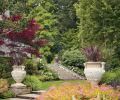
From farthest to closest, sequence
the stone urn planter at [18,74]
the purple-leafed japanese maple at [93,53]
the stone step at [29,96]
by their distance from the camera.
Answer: the stone urn planter at [18,74] < the stone step at [29,96] < the purple-leafed japanese maple at [93,53]

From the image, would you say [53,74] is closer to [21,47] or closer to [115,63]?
[115,63]


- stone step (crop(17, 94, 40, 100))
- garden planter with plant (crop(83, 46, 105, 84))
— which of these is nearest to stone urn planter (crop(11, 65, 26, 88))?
stone step (crop(17, 94, 40, 100))

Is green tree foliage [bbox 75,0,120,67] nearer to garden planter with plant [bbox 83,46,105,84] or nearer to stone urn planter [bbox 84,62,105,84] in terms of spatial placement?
garden planter with plant [bbox 83,46,105,84]

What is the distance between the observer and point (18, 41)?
55.7 feet

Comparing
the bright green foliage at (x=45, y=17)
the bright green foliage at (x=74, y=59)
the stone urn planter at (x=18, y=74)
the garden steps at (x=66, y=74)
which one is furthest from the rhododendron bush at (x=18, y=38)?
the bright green foliage at (x=45, y=17)

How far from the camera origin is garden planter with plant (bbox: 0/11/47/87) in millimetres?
16750

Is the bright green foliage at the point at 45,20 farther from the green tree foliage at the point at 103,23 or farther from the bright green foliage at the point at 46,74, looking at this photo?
the bright green foliage at the point at 46,74

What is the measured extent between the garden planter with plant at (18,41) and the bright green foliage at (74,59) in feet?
48.9

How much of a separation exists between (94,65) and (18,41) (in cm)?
371

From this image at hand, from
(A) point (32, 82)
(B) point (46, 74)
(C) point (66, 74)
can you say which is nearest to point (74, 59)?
(C) point (66, 74)

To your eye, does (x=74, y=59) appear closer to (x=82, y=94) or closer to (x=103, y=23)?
(x=103, y=23)

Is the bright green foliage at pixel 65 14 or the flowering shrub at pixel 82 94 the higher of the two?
the bright green foliage at pixel 65 14

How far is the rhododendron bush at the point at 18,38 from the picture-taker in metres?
16.8

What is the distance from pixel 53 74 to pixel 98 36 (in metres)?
4.61
